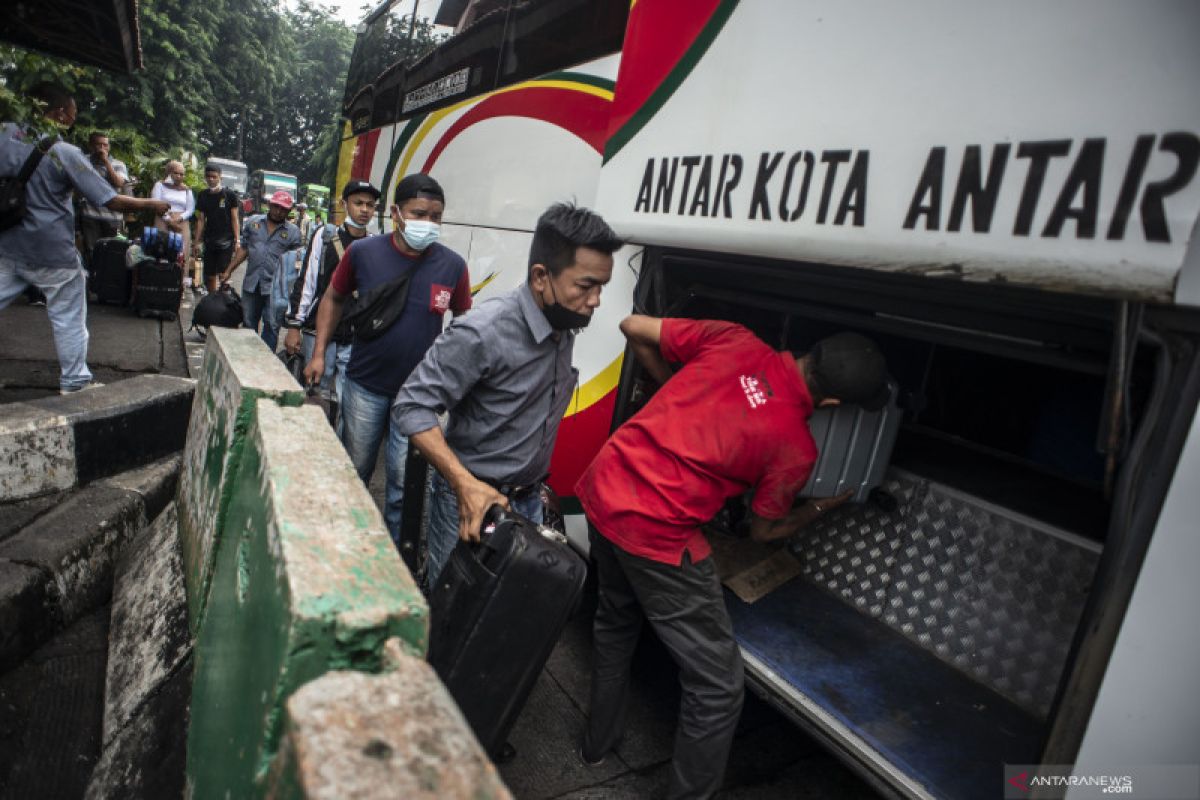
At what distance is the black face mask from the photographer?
2195mm

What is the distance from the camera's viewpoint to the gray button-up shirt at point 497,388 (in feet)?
6.96

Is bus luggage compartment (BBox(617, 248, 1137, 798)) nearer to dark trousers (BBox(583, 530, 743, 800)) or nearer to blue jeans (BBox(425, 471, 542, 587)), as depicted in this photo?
dark trousers (BBox(583, 530, 743, 800))

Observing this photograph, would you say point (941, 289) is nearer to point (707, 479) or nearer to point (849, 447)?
point (707, 479)

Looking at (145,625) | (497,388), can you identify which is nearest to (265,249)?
(145,625)

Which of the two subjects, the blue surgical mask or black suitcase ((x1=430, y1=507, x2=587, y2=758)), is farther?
the blue surgical mask

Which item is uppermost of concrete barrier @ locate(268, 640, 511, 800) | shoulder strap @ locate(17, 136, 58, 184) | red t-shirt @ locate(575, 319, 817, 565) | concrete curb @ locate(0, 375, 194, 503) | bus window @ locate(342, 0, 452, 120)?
bus window @ locate(342, 0, 452, 120)

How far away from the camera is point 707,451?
2.14m

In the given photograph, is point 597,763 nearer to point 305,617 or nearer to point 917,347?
point 305,617

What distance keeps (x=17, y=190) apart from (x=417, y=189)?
2689 mm

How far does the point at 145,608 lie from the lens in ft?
8.74

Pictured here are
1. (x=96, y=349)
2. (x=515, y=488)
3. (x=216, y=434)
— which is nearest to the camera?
(x=515, y=488)

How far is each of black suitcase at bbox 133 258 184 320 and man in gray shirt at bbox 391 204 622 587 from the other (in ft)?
25.0

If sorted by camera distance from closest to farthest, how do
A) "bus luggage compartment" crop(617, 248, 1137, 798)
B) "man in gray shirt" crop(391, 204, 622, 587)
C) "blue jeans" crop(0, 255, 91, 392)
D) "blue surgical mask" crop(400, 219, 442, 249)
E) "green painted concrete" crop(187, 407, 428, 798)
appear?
1. "green painted concrete" crop(187, 407, 428, 798)
2. "bus luggage compartment" crop(617, 248, 1137, 798)
3. "man in gray shirt" crop(391, 204, 622, 587)
4. "blue surgical mask" crop(400, 219, 442, 249)
5. "blue jeans" crop(0, 255, 91, 392)

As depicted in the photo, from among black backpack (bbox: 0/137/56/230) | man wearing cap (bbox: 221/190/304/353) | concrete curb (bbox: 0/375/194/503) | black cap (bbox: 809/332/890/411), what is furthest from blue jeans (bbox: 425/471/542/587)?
man wearing cap (bbox: 221/190/304/353)
